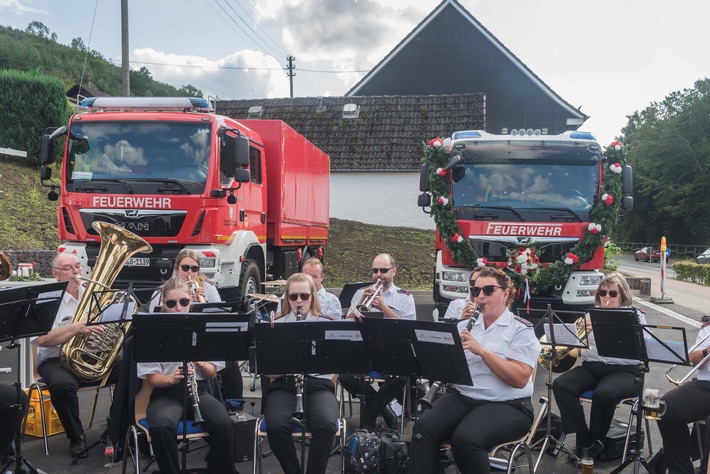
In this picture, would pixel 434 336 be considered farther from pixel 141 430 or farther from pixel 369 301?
pixel 141 430

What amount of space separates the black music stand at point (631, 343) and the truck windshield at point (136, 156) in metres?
5.66

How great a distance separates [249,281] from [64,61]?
52165 mm

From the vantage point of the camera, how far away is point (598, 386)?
215 inches

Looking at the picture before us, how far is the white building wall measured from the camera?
23.9 meters

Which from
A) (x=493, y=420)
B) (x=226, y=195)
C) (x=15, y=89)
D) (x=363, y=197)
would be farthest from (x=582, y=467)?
(x=363, y=197)

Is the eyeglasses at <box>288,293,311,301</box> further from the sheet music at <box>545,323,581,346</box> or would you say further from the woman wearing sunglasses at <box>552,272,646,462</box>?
the woman wearing sunglasses at <box>552,272,646,462</box>

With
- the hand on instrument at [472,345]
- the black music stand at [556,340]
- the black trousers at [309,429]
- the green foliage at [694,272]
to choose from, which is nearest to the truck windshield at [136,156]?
the black trousers at [309,429]

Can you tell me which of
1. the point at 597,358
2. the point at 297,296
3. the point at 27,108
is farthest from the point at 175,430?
the point at 27,108

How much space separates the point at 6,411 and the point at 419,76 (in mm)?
27164

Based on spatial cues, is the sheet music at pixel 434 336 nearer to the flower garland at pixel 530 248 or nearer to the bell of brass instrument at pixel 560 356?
the bell of brass instrument at pixel 560 356

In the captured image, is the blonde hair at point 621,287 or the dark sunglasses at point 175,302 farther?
the blonde hair at point 621,287

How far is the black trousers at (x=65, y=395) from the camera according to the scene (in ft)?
17.9

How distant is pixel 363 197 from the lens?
24.5 m

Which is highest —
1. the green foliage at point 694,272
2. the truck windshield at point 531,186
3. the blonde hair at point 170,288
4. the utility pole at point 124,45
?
the utility pole at point 124,45
